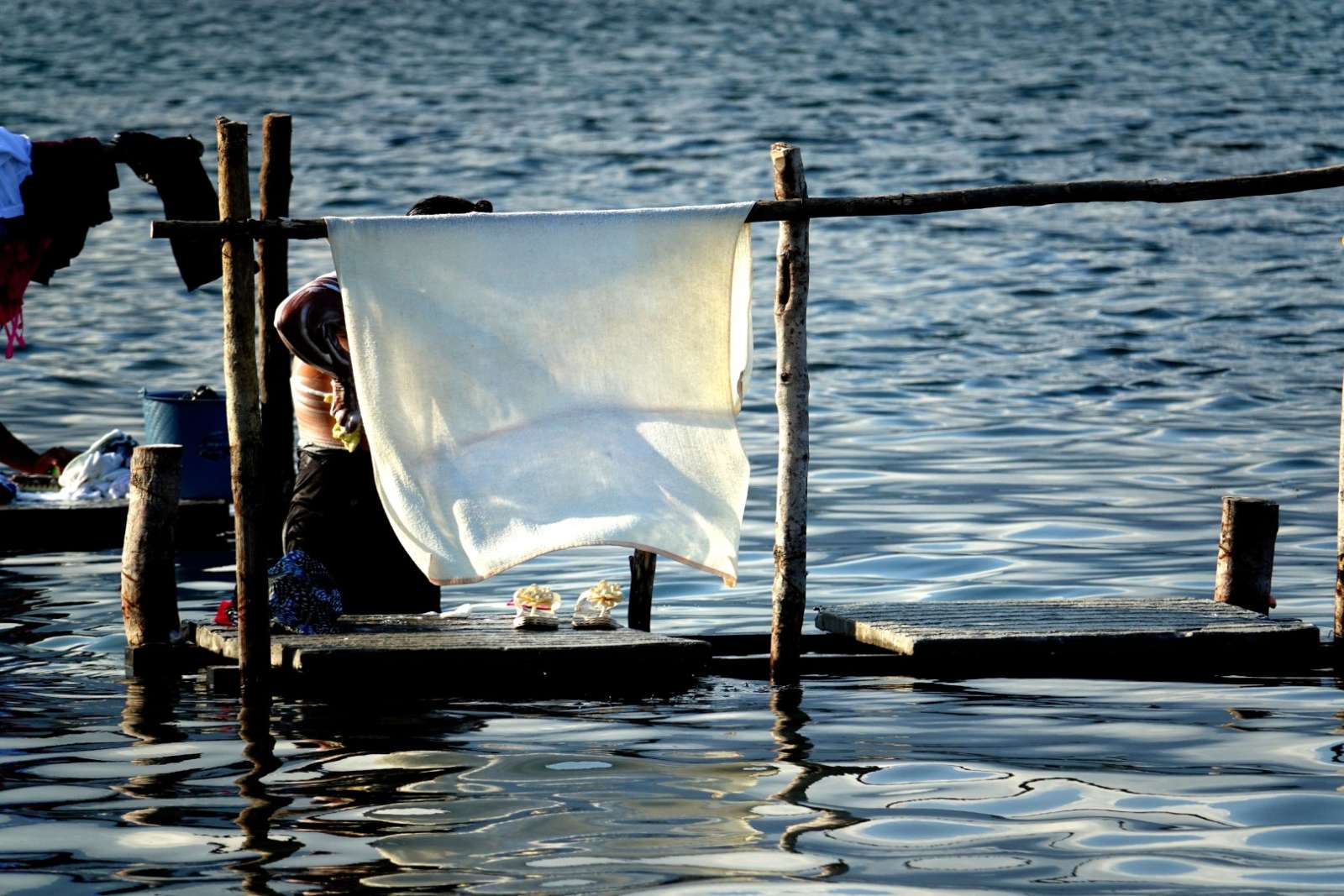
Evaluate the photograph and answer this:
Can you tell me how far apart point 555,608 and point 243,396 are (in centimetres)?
175

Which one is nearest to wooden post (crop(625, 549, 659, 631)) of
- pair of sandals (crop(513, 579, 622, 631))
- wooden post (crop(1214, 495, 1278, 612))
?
pair of sandals (crop(513, 579, 622, 631))

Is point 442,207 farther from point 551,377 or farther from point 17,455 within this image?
point 17,455

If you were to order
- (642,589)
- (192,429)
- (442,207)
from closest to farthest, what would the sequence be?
(442,207) → (642,589) → (192,429)

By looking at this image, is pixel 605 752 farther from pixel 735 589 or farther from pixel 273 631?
pixel 735 589

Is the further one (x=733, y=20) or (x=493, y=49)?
(x=733, y=20)

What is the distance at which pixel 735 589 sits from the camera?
429 inches

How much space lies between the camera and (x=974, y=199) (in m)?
7.72

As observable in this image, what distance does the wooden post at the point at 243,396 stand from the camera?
25.3 ft

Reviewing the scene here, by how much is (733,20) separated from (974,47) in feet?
27.1

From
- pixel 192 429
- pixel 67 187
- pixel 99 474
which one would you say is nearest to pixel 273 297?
pixel 67 187

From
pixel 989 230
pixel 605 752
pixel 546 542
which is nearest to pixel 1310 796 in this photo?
pixel 605 752

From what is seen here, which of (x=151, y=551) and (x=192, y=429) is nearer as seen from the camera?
(x=151, y=551)

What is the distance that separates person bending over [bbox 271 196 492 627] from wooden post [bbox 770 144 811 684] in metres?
1.19

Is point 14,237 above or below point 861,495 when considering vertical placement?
above
